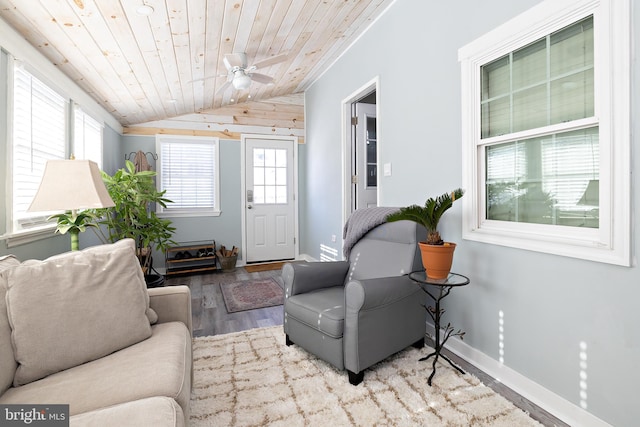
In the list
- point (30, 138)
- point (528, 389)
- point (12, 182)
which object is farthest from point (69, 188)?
point (528, 389)

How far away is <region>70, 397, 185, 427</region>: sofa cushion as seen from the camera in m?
0.92

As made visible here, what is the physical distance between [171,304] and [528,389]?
2.01 meters

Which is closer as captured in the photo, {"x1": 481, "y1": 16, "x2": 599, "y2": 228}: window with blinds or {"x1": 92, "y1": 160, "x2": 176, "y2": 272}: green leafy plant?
{"x1": 481, "y1": 16, "x2": 599, "y2": 228}: window with blinds

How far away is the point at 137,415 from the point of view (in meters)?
0.95

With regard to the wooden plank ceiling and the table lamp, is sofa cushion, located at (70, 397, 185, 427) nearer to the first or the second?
the table lamp

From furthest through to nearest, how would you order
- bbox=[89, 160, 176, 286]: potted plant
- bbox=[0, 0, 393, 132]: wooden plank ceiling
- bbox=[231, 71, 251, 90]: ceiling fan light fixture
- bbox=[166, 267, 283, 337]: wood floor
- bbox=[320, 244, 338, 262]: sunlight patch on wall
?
bbox=[320, 244, 338, 262]: sunlight patch on wall < bbox=[231, 71, 251, 90]: ceiling fan light fixture < bbox=[89, 160, 176, 286]: potted plant < bbox=[166, 267, 283, 337]: wood floor < bbox=[0, 0, 393, 132]: wooden plank ceiling


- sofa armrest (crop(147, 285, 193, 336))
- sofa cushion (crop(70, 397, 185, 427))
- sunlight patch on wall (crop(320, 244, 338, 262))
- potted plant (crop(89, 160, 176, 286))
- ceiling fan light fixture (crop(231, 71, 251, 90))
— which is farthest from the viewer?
sunlight patch on wall (crop(320, 244, 338, 262))

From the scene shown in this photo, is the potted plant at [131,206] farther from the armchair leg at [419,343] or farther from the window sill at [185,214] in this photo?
the armchair leg at [419,343]

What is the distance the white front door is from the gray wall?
1.94 meters

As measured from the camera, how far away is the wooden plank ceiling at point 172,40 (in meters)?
2.09

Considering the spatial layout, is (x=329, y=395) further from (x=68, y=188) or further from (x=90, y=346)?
(x=68, y=188)

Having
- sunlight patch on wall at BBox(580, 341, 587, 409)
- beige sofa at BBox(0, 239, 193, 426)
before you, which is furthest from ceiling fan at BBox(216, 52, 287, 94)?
sunlight patch on wall at BBox(580, 341, 587, 409)

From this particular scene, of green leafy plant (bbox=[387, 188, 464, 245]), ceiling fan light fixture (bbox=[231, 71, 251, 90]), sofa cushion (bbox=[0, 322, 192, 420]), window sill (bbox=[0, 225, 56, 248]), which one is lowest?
sofa cushion (bbox=[0, 322, 192, 420])

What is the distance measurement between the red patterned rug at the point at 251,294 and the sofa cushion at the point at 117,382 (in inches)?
76.2
